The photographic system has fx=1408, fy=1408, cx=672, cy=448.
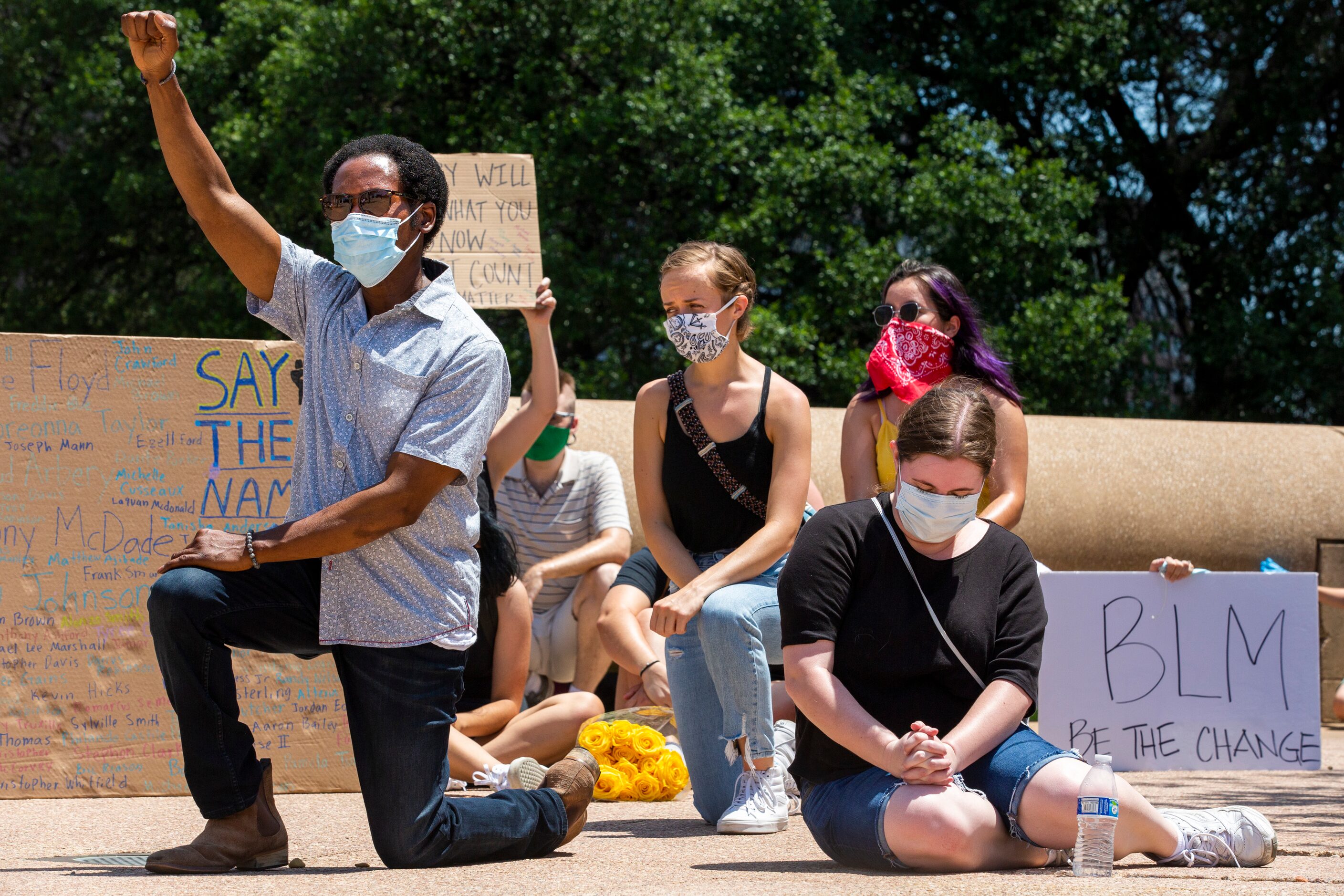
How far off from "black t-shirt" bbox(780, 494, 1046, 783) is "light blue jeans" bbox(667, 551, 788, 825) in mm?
631

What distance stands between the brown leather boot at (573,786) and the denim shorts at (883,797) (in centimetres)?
64

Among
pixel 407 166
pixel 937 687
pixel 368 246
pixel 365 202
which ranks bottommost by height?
pixel 937 687


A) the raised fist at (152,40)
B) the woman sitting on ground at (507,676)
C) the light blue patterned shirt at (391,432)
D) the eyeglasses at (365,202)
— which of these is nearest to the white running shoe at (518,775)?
the woman sitting on ground at (507,676)

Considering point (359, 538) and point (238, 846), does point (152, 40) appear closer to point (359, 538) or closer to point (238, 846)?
point (359, 538)

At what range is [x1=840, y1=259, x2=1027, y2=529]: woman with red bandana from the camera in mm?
4672

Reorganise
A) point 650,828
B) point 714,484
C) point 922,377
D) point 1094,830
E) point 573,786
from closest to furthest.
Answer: point 1094,830 < point 573,786 < point 650,828 < point 714,484 < point 922,377

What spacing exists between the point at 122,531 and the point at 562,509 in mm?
1869

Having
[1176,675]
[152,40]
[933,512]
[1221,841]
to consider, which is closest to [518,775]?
[933,512]

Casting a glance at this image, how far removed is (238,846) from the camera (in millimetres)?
3111

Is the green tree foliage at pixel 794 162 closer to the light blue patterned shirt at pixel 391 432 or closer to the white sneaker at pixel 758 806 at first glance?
the white sneaker at pixel 758 806

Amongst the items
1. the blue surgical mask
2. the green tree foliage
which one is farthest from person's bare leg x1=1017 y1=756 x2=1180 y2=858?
the green tree foliage

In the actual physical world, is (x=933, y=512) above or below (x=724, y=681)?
above

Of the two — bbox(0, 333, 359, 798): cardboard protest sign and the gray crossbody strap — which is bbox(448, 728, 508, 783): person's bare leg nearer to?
bbox(0, 333, 359, 798): cardboard protest sign

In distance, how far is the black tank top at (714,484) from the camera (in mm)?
4152
